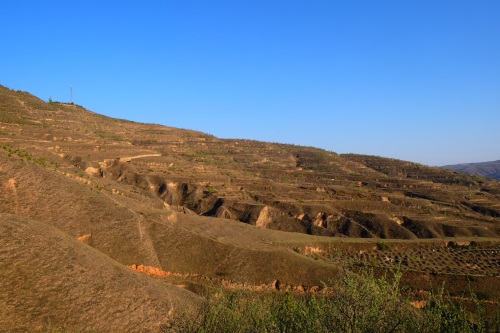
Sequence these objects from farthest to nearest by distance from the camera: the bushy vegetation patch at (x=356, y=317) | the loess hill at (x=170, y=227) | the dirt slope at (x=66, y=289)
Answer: the loess hill at (x=170, y=227), the dirt slope at (x=66, y=289), the bushy vegetation patch at (x=356, y=317)

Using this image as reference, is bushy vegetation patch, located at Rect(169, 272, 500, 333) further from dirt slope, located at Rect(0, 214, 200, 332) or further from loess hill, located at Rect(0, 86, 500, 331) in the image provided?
loess hill, located at Rect(0, 86, 500, 331)

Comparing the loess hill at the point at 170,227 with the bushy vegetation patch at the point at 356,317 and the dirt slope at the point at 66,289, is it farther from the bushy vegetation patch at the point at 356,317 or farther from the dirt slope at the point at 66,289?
the bushy vegetation patch at the point at 356,317

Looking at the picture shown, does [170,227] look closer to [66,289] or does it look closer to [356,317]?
[66,289]

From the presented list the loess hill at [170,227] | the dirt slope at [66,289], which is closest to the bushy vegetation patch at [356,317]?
the dirt slope at [66,289]

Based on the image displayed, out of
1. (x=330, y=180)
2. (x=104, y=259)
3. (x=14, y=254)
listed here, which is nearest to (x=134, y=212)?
(x=104, y=259)

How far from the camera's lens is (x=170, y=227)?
3011 cm

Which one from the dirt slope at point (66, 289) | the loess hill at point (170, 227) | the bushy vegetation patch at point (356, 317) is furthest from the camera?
the loess hill at point (170, 227)

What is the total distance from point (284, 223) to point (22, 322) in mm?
39739

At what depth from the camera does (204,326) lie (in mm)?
12453

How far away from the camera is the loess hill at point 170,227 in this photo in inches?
699

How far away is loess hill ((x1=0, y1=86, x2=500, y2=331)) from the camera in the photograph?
17766 mm

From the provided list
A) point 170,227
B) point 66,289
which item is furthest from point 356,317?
point 170,227

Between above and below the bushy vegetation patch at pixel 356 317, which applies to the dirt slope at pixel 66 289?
below

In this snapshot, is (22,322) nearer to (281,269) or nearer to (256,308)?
(256,308)
